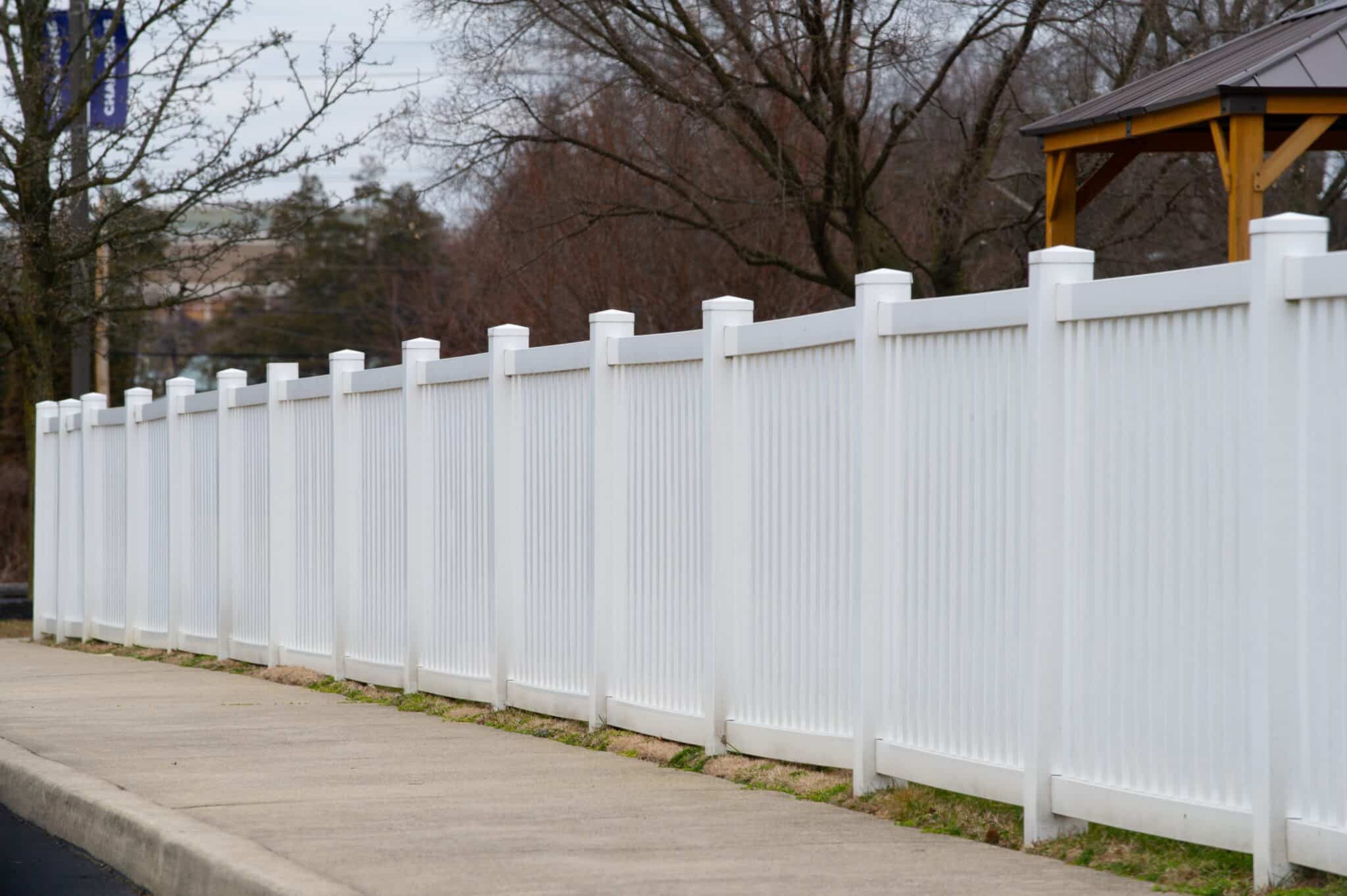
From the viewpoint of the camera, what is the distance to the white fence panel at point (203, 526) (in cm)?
1298

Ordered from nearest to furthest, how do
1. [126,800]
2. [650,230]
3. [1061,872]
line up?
[1061,872]
[126,800]
[650,230]

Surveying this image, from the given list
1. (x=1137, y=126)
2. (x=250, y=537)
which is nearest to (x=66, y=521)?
(x=250, y=537)

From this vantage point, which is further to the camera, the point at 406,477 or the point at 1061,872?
the point at 406,477

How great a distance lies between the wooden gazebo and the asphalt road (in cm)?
680

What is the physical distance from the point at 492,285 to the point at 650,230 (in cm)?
702

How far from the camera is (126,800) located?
6.66 meters

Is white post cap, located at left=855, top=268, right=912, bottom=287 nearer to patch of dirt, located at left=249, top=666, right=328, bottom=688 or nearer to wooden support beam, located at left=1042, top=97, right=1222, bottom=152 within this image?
wooden support beam, located at left=1042, top=97, right=1222, bottom=152

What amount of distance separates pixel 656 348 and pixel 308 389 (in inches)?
162

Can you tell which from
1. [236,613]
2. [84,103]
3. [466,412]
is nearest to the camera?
[466,412]

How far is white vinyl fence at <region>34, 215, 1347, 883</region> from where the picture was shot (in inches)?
189

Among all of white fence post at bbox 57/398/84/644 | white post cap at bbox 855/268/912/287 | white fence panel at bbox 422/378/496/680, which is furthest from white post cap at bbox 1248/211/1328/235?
white fence post at bbox 57/398/84/644

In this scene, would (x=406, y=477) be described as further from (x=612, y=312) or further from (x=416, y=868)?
(x=416, y=868)

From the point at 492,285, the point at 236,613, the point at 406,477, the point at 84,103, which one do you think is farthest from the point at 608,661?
the point at 492,285

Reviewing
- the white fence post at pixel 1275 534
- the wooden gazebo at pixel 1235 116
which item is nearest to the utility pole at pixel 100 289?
the wooden gazebo at pixel 1235 116
